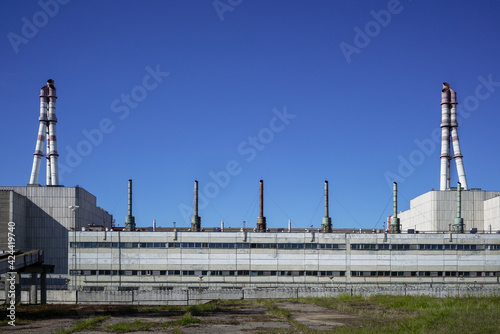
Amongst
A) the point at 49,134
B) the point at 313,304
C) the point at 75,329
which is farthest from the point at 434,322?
the point at 49,134

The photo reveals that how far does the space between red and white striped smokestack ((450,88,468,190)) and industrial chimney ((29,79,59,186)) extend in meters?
65.8

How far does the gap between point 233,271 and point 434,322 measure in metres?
40.8

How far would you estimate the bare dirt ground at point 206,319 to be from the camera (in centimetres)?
2967

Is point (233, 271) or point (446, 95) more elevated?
point (446, 95)

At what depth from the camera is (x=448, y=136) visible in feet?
310

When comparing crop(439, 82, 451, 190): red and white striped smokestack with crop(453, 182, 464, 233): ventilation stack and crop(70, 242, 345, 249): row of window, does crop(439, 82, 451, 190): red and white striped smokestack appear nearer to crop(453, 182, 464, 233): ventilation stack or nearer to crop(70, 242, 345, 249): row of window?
crop(453, 182, 464, 233): ventilation stack

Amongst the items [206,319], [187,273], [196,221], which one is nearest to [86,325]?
[206,319]

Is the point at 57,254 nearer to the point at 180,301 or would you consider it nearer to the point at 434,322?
the point at 180,301

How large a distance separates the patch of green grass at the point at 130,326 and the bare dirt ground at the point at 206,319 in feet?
1.12

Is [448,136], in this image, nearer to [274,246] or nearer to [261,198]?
[261,198]

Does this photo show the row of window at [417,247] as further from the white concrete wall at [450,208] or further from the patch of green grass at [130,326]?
the patch of green grass at [130,326]

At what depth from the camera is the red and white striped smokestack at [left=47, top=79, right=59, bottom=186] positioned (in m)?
89.7

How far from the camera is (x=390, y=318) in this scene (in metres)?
34.5

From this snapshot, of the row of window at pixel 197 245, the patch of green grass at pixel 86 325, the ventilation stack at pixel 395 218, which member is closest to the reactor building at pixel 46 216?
the row of window at pixel 197 245
